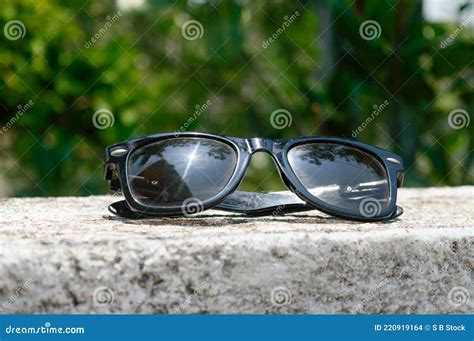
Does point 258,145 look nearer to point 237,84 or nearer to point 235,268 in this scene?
point 235,268

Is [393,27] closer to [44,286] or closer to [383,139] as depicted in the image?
[383,139]

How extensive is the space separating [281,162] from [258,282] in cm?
27

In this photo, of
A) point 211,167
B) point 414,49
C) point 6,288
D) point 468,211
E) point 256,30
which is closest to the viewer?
point 6,288

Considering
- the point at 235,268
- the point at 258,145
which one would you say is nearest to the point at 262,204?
the point at 258,145

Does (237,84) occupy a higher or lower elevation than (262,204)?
higher

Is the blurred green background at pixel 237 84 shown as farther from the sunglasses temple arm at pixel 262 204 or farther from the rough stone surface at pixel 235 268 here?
the rough stone surface at pixel 235 268

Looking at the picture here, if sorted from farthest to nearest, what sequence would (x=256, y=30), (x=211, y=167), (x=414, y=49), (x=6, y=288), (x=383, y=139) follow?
(x=256, y=30) < (x=383, y=139) < (x=414, y=49) < (x=211, y=167) < (x=6, y=288)

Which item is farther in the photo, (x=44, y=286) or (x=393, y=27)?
(x=393, y=27)

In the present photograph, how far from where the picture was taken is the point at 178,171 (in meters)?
0.86

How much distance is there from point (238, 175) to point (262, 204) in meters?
0.10

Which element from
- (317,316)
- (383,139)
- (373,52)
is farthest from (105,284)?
(383,139)

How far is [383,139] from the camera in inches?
101

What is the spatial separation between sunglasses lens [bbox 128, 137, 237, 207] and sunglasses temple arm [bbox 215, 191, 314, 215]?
0.19ft

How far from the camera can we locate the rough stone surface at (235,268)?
2.05 ft
